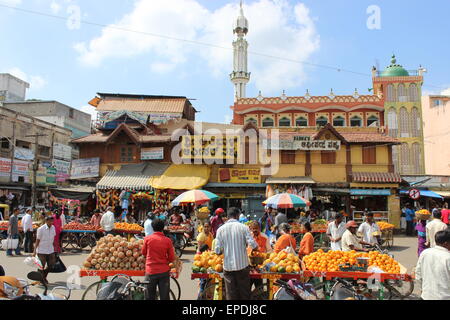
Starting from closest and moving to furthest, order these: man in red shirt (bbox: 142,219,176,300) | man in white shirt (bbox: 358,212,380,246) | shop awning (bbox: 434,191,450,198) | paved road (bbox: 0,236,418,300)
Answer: man in red shirt (bbox: 142,219,176,300), paved road (bbox: 0,236,418,300), man in white shirt (bbox: 358,212,380,246), shop awning (bbox: 434,191,450,198)

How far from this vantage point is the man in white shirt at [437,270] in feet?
13.7

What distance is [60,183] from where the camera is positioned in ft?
110

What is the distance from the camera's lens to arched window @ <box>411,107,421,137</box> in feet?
130

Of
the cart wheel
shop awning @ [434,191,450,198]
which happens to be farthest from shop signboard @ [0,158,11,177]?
shop awning @ [434,191,450,198]

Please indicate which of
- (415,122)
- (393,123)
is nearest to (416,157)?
(415,122)

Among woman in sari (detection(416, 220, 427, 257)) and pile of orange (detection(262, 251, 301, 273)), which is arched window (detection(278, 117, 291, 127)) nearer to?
woman in sari (detection(416, 220, 427, 257))

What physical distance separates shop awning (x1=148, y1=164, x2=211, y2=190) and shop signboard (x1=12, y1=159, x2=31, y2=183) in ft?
42.1

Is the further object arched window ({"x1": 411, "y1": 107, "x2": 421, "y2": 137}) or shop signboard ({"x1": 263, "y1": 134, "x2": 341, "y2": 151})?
arched window ({"x1": 411, "y1": 107, "x2": 421, "y2": 137})

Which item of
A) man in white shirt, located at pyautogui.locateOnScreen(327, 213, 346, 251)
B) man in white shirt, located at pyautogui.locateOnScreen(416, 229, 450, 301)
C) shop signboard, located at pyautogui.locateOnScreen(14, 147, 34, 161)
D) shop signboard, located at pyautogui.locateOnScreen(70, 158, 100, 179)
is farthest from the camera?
shop signboard, located at pyautogui.locateOnScreen(14, 147, 34, 161)

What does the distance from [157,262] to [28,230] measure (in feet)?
34.5

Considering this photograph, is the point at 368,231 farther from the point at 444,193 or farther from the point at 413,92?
the point at 413,92

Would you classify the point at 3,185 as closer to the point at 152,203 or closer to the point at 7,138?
the point at 7,138

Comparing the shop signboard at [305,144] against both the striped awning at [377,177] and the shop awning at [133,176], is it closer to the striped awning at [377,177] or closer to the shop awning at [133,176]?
the striped awning at [377,177]
